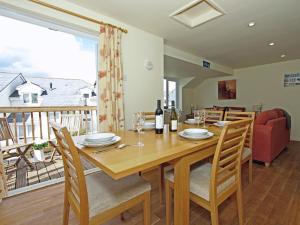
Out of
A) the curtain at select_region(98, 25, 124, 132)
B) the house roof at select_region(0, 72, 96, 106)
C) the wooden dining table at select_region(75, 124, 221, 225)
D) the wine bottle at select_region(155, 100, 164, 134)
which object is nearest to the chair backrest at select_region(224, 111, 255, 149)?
the wooden dining table at select_region(75, 124, 221, 225)

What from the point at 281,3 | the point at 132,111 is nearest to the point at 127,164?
the point at 132,111

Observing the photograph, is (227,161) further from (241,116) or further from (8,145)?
(8,145)

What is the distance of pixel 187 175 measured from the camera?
1092mm

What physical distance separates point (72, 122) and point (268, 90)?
18.7ft

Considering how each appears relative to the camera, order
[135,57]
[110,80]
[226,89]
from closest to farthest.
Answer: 1. [110,80]
2. [135,57]
3. [226,89]

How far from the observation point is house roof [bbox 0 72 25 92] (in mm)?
2665

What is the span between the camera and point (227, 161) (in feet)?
3.69

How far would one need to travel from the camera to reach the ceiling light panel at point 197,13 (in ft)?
6.70

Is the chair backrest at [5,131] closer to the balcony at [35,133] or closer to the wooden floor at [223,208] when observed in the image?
the balcony at [35,133]

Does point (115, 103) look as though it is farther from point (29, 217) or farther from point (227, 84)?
point (227, 84)

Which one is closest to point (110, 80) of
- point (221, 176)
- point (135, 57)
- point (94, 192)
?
point (135, 57)

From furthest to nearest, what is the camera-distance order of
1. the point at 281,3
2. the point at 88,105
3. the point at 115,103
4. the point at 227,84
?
the point at 227,84 → the point at 88,105 → the point at 115,103 → the point at 281,3

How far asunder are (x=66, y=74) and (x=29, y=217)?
2297 millimetres

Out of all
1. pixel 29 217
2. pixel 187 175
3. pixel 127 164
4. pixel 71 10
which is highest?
pixel 71 10
